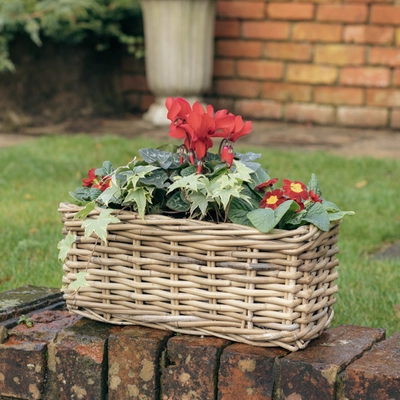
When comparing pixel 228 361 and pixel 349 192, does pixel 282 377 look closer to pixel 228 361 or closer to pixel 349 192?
pixel 228 361

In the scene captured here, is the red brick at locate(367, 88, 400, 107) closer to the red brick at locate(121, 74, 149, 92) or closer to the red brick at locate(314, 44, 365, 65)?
the red brick at locate(314, 44, 365, 65)

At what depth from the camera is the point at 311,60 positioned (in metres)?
7.09

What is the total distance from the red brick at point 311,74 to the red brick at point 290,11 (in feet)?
1.45

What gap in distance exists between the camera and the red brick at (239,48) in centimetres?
724

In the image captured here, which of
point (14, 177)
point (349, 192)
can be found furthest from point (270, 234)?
point (14, 177)

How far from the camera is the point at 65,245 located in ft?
6.02

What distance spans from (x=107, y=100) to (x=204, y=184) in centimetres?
604

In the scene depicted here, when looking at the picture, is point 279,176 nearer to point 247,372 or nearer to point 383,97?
point 383,97

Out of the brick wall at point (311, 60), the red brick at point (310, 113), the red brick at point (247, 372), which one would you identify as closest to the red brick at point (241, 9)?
the brick wall at point (311, 60)

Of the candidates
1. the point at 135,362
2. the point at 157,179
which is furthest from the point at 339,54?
the point at 135,362

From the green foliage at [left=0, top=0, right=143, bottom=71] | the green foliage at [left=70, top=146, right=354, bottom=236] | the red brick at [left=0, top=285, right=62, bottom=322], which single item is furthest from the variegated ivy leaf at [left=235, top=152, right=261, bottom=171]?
the green foliage at [left=0, top=0, right=143, bottom=71]

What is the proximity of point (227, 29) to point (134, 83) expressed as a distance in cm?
111

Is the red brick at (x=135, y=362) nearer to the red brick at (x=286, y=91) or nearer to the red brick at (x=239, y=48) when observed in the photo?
the red brick at (x=286, y=91)

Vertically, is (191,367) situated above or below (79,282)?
below
